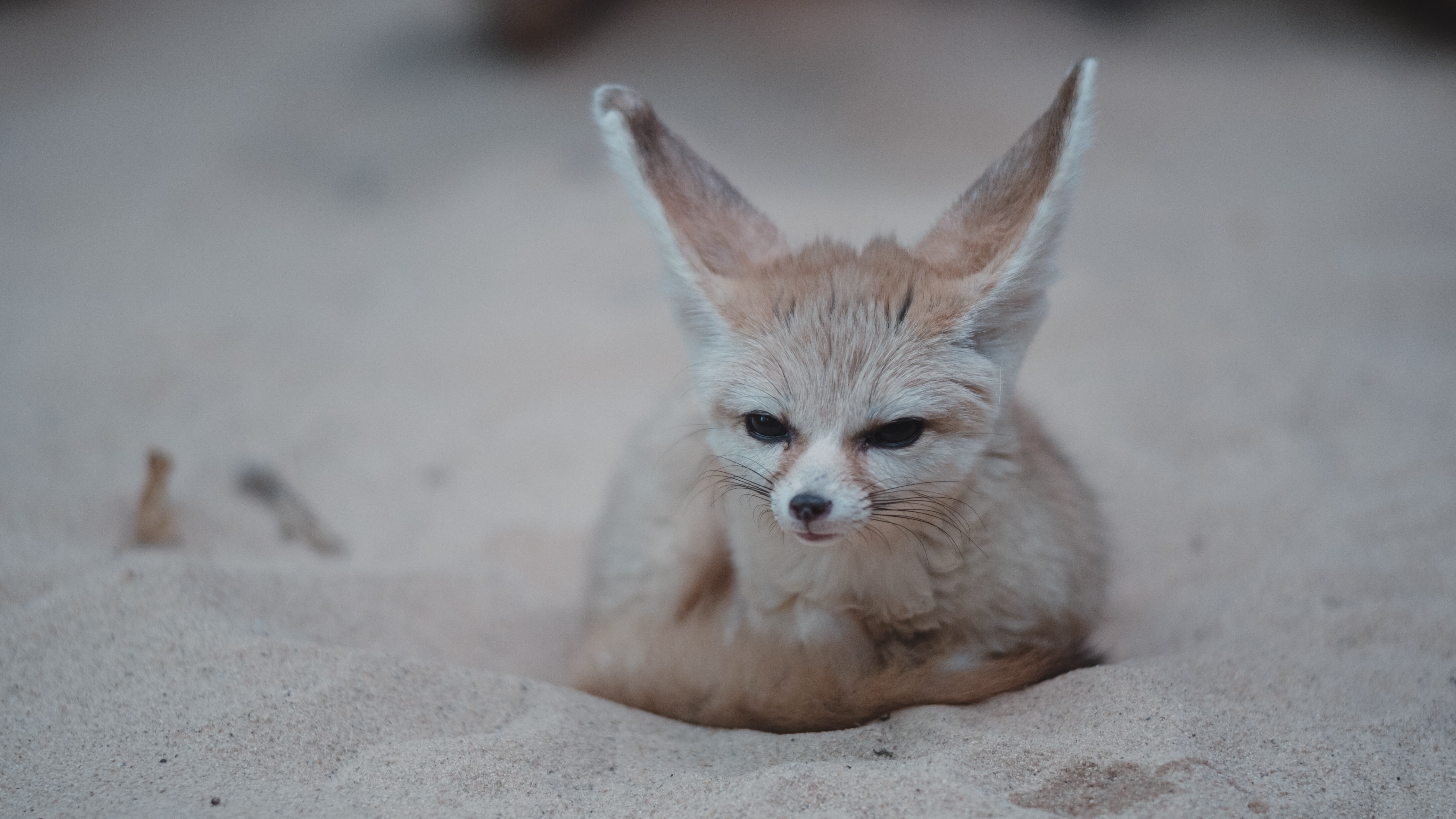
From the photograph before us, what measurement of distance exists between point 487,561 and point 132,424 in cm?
164

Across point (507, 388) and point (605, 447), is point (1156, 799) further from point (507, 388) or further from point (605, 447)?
point (507, 388)

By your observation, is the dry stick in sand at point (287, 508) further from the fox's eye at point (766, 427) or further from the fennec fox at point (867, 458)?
the fox's eye at point (766, 427)

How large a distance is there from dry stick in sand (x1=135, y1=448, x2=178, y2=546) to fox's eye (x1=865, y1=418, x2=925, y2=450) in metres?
2.21

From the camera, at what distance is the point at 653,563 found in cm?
265

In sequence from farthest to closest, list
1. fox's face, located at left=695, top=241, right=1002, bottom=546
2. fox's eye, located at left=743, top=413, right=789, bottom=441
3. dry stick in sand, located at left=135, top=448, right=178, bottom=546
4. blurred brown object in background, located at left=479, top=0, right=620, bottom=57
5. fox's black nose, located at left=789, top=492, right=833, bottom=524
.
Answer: blurred brown object in background, located at left=479, top=0, right=620, bottom=57, dry stick in sand, located at left=135, top=448, right=178, bottom=546, fox's eye, located at left=743, top=413, right=789, bottom=441, fox's face, located at left=695, top=241, right=1002, bottom=546, fox's black nose, located at left=789, top=492, right=833, bottom=524

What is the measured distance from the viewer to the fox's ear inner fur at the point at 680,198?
208 centimetres

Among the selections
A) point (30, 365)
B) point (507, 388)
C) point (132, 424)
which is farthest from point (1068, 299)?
point (30, 365)

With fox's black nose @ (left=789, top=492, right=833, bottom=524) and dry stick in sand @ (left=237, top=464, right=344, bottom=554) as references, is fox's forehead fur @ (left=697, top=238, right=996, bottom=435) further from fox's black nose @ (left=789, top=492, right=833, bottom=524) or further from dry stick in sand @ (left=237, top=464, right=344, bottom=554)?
dry stick in sand @ (left=237, top=464, right=344, bottom=554)

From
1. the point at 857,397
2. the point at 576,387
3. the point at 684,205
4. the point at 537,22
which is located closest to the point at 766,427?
the point at 857,397

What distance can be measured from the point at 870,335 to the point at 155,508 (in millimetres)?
2270

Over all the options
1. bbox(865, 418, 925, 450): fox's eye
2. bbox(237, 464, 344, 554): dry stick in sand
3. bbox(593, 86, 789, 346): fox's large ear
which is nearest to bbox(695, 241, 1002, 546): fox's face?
bbox(865, 418, 925, 450): fox's eye

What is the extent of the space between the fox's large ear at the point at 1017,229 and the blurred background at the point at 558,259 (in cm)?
96

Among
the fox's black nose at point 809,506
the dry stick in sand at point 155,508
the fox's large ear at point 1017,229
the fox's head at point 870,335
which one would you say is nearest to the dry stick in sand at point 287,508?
the dry stick in sand at point 155,508

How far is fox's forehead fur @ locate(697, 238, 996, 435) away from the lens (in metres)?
1.90
